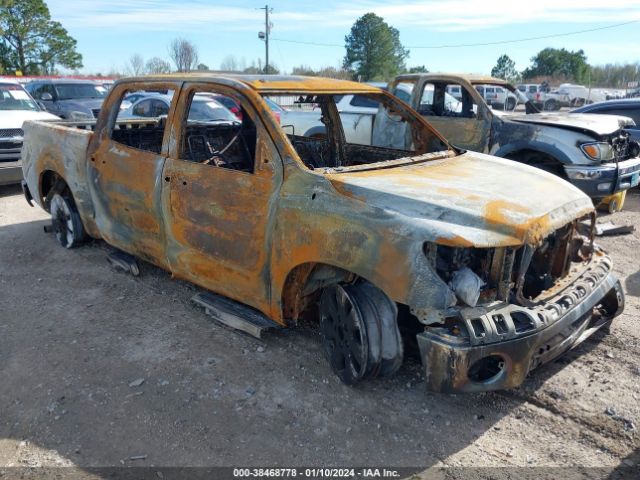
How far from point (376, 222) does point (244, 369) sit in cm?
143

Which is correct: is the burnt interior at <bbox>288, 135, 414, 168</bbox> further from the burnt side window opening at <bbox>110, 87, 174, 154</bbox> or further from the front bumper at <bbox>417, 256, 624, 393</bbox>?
the front bumper at <bbox>417, 256, 624, 393</bbox>

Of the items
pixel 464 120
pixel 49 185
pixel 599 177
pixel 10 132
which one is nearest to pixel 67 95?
pixel 10 132

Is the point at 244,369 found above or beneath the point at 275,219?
beneath

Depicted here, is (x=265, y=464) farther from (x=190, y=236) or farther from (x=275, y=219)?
(x=190, y=236)

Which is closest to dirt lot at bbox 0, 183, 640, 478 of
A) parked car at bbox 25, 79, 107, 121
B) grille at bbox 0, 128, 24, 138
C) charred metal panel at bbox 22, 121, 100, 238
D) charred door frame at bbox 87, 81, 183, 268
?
charred door frame at bbox 87, 81, 183, 268

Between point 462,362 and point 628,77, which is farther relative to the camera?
point 628,77

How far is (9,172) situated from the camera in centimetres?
833

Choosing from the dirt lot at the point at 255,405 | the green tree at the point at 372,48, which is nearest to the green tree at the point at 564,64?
the green tree at the point at 372,48

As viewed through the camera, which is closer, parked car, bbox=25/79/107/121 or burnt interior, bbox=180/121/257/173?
burnt interior, bbox=180/121/257/173

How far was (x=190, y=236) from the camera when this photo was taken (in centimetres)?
394

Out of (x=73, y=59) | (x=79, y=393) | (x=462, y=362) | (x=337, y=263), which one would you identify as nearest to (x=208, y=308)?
(x=79, y=393)

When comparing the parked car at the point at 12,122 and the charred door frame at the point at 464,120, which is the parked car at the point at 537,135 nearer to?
the charred door frame at the point at 464,120

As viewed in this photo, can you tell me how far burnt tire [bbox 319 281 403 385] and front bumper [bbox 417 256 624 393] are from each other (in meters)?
0.33

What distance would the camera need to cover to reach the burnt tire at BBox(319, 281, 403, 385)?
3.09 meters
